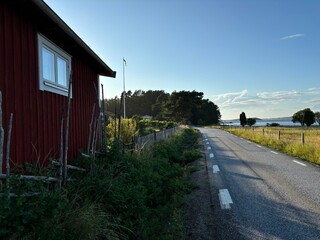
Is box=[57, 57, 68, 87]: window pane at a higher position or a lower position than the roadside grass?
higher

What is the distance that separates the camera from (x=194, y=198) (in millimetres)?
6957

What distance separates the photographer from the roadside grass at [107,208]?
3.28 metres

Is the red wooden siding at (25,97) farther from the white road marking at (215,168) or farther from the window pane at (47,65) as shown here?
the white road marking at (215,168)

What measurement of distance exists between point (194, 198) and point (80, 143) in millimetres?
3360

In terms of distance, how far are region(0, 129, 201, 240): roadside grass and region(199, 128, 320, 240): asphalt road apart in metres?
0.89

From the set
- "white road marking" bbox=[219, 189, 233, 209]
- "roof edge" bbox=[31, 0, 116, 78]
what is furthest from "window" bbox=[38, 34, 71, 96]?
"white road marking" bbox=[219, 189, 233, 209]

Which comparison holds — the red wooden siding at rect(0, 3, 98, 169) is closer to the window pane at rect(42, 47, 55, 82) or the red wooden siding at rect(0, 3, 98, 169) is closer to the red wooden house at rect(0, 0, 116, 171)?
the red wooden house at rect(0, 0, 116, 171)

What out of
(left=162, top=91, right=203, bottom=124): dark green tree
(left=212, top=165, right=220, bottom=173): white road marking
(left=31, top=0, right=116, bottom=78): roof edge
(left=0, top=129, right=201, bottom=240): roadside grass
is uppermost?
(left=162, top=91, right=203, bottom=124): dark green tree

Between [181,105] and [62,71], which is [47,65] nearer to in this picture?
[62,71]

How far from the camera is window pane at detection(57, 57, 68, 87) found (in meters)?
6.67

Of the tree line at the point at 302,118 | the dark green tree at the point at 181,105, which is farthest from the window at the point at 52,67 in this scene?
the dark green tree at the point at 181,105

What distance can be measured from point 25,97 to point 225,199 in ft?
15.2

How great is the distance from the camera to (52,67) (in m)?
A: 6.34

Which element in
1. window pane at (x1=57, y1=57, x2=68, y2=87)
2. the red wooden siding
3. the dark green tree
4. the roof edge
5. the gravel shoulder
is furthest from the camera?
the dark green tree
